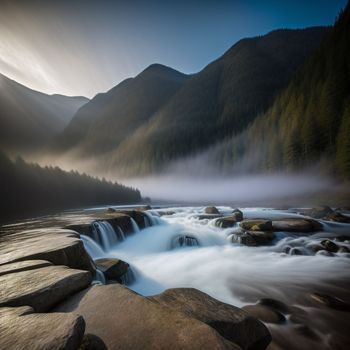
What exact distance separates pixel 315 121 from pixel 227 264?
2036 inches

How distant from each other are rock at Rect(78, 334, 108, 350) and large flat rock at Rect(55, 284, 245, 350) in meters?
0.13

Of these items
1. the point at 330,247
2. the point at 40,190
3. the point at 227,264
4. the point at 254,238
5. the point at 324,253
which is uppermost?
the point at 40,190

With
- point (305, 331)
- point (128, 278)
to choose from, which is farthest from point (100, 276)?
point (305, 331)

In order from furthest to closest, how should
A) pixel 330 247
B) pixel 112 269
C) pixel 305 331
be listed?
pixel 330 247 < pixel 112 269 < pixel 305 331

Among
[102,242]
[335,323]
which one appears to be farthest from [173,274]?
[335,323]

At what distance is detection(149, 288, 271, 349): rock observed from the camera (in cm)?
360

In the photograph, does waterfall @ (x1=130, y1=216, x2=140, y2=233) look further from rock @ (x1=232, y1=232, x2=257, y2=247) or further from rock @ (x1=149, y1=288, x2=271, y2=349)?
rock @ (x1=149, y1=288, x2=271, y2=349)

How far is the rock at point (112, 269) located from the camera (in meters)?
7.66

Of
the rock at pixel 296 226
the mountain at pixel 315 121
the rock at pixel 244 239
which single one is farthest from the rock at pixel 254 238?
the mountain at pixel 315 121

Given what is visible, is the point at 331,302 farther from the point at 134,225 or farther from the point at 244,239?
the point at 134,225

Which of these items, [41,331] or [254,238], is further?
[254,238]

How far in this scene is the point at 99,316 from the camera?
307 centimetres

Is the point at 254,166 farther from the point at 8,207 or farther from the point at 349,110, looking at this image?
the point at 8,207

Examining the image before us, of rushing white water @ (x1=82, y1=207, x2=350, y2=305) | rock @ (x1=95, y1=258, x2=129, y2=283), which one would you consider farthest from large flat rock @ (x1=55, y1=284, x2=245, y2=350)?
rushing white water @ (x1=82, y1=207, x2=350, y2=305)
